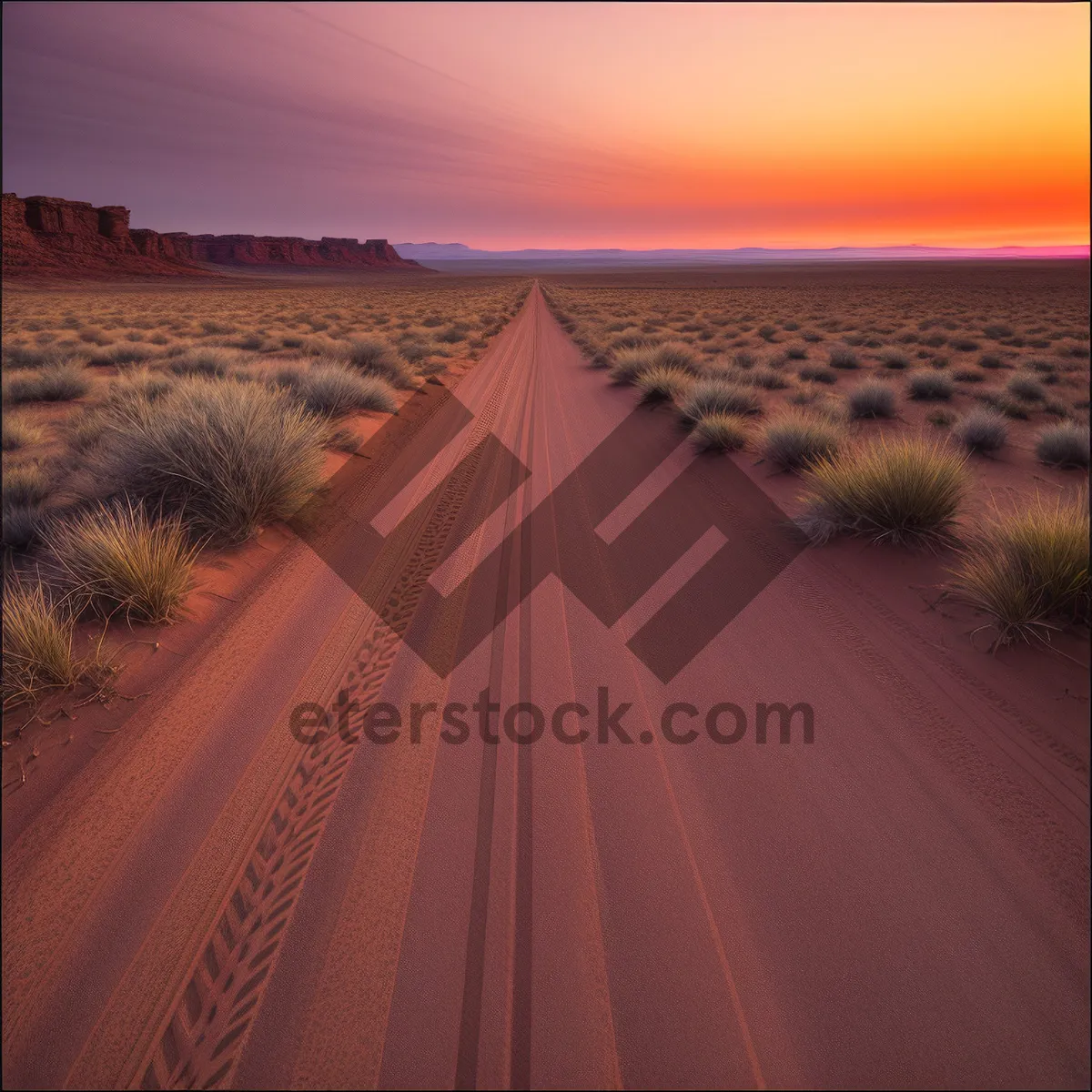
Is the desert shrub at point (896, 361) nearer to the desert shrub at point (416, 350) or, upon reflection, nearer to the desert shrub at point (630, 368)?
the desert shrub at point (630, 368)

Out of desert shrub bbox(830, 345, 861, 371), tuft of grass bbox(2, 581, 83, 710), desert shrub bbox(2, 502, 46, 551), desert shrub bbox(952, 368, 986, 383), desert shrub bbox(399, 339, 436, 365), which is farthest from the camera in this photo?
desert shrub bbox(399, 339, 436, 365)

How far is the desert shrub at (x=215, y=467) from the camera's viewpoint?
4.91m

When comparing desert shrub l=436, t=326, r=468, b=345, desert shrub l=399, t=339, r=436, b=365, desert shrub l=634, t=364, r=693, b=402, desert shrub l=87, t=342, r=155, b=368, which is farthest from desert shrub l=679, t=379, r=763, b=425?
desert shrub l=87, t=342, r=155, b=368

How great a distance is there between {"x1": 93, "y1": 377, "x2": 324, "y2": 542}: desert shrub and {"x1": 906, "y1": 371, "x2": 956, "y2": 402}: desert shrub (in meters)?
11.5

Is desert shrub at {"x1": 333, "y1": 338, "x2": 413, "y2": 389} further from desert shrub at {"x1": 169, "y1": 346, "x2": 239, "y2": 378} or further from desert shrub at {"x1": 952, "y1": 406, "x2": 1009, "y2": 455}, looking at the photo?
→ desert shrub at {"x1": 952, "y1": 406, "x2": 1009, "y2": 455}

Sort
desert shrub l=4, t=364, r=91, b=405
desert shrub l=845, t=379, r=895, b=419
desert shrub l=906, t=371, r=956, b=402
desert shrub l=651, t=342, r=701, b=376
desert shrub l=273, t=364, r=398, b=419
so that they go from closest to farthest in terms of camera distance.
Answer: desert shrub l=273, t=364, r=398, b=419
desert shrub l=845, t=379, r=895, b=419
desert shrub l=4, t=364, r=91, b=405
desert shrub l=906, t=371, r=956, b=402
desert shrub l=651, t=342, r=701, b=376

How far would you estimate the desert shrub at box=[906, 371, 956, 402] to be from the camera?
10898 millimetres

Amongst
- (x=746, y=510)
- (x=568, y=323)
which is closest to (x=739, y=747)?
(x=746, y=510)

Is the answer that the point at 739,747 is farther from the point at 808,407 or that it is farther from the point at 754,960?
the point at 808,407

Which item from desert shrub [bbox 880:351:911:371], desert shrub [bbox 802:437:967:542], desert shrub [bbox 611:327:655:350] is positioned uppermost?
desert shrub [bbox 611:327:655:350]

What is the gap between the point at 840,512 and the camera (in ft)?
16.2

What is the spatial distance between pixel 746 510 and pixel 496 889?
4.57 meters

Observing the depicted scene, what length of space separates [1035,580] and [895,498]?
4.50ft

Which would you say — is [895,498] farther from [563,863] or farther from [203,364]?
[203,364]
